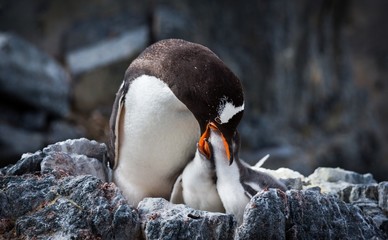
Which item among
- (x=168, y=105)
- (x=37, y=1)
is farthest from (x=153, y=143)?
(x=37, y=1)

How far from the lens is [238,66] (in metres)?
9.27

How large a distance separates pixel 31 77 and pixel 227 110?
6402 millimetres

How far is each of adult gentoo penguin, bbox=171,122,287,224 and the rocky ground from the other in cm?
35

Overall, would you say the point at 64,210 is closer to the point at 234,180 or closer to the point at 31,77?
the point at 234,180

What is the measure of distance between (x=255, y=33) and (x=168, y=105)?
6.68 meters

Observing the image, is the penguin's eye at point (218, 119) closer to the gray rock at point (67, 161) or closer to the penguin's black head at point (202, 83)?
the penguin's black head at point (202, 83)

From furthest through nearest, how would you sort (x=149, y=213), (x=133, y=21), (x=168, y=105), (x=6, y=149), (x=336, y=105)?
(x=336, y=105), (x=133, y=21), (x=6, y=149), (x=168, y=105), (x=149, y=213)

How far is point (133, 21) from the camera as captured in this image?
358 inches

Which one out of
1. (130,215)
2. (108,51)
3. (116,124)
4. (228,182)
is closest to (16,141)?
(108,51)

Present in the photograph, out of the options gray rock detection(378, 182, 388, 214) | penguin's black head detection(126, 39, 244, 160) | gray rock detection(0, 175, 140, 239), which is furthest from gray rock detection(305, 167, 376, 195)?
gray rock detection(0, 175, 140, 239)

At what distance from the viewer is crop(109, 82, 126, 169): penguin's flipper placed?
313 centimetres

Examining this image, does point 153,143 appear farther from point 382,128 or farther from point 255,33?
→ point 382,128

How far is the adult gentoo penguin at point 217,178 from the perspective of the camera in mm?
2783

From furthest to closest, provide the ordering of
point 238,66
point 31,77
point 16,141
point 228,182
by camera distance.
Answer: point 238,66 < point 31,77 < point 16,141 < point 228,182
